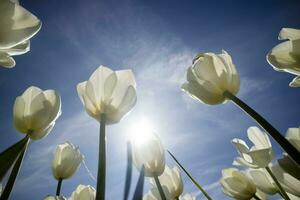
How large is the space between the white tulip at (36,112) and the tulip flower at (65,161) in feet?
3.61

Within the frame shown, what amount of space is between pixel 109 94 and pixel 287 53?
0.94 metres

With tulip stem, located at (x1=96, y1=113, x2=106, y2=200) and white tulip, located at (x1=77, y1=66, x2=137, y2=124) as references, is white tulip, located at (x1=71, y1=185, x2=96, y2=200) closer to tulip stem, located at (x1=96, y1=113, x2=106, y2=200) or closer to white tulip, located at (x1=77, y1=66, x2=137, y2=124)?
white tulip, located at (x1=77, y1=66, x2=137, y2=124)

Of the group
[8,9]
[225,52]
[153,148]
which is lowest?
[153,148]

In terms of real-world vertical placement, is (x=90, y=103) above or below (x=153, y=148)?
above

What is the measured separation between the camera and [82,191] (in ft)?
8.00

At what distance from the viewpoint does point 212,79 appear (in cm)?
196

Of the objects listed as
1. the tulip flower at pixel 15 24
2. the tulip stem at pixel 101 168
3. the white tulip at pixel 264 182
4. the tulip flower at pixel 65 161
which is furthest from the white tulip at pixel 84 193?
the tulip flower at pixel 15 24

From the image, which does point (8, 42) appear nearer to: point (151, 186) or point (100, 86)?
point (100, 86)

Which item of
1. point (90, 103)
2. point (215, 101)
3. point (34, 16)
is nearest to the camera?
point (34, 16)

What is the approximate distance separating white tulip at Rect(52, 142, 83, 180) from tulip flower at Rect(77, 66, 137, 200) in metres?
1.14

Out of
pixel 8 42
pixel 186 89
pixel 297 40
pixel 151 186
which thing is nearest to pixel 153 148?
pixel 186 89

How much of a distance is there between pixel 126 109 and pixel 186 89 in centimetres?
50

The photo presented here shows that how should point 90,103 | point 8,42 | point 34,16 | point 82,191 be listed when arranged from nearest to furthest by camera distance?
point 8,42, point 34,16, point 90,103, point 82,191

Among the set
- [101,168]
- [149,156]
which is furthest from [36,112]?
[149,156]
